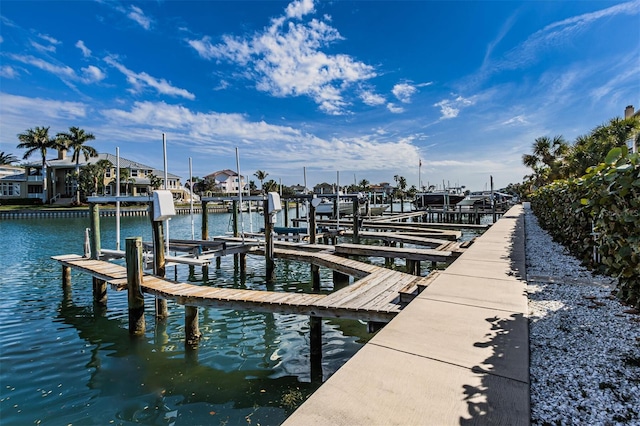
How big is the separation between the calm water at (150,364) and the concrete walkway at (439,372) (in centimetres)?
248

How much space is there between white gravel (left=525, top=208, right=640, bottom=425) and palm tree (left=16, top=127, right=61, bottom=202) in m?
73.5

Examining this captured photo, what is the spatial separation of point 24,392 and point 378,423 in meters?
6.52

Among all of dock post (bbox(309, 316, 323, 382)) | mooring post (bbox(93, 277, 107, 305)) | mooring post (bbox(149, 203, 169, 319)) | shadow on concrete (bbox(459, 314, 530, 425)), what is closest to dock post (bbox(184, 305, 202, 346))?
mooring post (bbox(149, 203, 169, 319))

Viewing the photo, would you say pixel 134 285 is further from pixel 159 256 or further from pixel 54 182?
pixel 54 182

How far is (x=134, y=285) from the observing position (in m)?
7.91

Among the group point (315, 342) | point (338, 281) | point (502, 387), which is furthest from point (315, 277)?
point (502, 387)

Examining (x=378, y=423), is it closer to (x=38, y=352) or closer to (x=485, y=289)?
(x=485, y=289)

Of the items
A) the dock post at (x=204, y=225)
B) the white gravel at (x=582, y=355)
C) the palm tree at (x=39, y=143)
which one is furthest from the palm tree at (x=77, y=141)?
the white gravel at (x=582, y=355)

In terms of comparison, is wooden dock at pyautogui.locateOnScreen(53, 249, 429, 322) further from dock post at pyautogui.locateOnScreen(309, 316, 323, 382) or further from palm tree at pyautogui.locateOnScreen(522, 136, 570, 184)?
palm tree at pyautogui.locateOnScreen(522, 136, 570, 184)

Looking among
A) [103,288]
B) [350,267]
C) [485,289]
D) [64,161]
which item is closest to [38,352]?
[103,288]

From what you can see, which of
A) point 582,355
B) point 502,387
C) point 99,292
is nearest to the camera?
point 502,387

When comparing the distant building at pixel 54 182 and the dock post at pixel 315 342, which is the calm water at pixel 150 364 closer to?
the dock post at pixel 315 342

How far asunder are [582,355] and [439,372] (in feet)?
5.58

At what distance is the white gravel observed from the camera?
2.64 m
